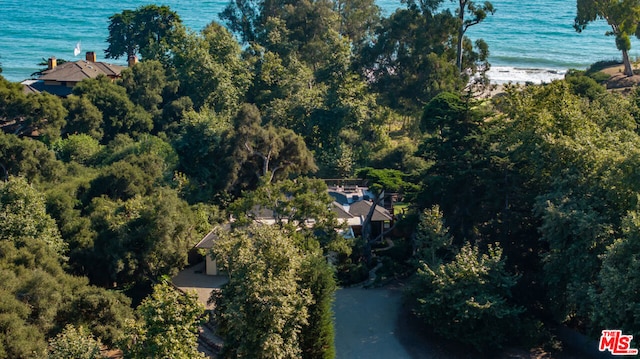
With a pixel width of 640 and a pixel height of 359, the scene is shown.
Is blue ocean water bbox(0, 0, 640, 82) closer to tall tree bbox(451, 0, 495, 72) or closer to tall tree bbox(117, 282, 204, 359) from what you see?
tall tree bbox(451, 0, 495, 72)

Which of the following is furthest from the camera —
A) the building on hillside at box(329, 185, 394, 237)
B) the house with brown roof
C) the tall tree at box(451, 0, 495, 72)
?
the house with brown roof

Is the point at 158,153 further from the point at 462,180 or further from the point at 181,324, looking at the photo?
the point at 181,324

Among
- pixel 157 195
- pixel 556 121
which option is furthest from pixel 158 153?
pixel 556 121

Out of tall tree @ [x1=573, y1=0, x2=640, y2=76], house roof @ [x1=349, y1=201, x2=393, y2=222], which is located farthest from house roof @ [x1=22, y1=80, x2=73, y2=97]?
tall tree @ [x1=573, y1=0, x2=640, y2=76]

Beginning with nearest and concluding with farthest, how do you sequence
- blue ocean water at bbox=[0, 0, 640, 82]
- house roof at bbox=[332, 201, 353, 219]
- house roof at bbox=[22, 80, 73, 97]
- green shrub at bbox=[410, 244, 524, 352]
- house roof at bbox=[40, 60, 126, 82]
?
1. green shrub at bbox=[410, 244, 524, 352]
2. house roof at bbox=[332, 201, 353, 219]
3. house roof at bbox=[22, 80, 73, 97]
4. house roof at bbox=[40, 60, 126, 82]
5. blue ocean water at bbox=[0, 0, 640, 82]

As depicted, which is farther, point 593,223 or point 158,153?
point 158,153

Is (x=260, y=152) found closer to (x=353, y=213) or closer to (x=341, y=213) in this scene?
(x=341, y=213)

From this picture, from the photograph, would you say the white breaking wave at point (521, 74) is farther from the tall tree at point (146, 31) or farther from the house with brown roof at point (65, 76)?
the house with brown roof at point (65, 76)
